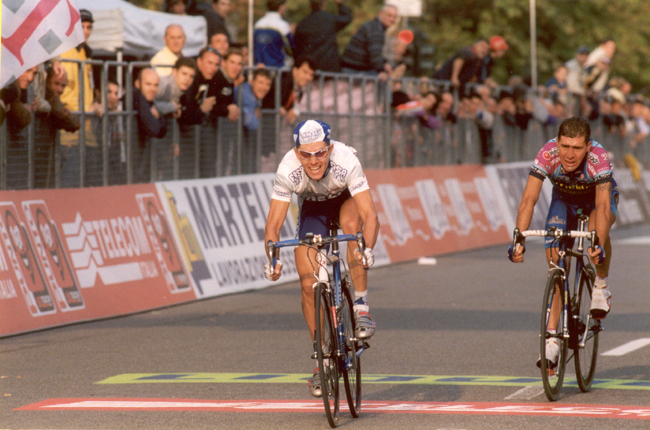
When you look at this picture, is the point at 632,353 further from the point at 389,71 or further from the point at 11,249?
the point at 389,71

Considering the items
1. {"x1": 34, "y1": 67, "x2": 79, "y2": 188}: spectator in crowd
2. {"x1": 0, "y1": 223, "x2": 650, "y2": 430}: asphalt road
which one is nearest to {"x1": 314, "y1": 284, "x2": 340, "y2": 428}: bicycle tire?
{"x1": 0, "y1": 223, "x2": 650, "y2": 430}: asphalt road

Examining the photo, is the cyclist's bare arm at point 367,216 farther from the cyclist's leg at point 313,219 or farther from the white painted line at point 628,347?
the white painted line at point 628,347

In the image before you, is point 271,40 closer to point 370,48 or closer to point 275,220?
point 370,48

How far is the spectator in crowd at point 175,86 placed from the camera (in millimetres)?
14609

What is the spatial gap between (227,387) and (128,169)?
18.5ft

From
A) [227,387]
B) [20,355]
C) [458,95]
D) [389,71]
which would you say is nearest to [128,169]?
[20,355]

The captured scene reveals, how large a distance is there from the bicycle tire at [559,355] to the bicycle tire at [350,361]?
3.94ft

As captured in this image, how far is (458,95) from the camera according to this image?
22688mm

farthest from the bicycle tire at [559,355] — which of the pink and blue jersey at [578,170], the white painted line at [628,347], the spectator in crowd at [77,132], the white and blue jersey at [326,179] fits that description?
the spectator in crowd at [77,132]

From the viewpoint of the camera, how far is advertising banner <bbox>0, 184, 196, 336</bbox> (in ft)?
39.1

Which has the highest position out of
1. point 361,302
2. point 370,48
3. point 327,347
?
point 370,48

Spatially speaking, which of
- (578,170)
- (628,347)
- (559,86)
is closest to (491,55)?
(559,86)

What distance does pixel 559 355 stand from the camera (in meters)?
8.52

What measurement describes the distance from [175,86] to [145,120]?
77 cm
